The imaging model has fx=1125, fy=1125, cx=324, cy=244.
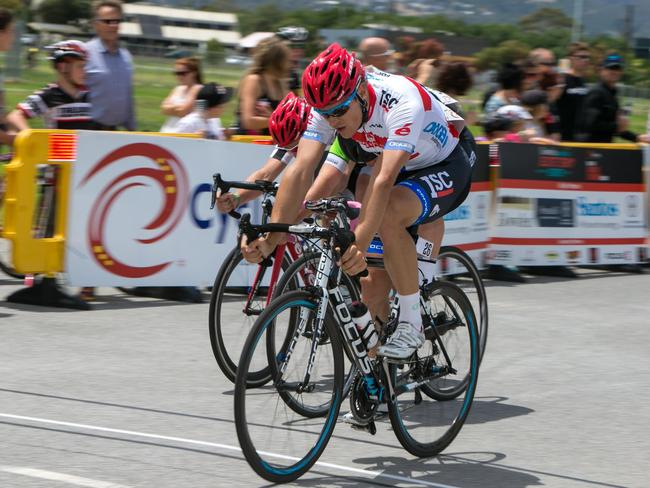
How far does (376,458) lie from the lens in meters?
5.27

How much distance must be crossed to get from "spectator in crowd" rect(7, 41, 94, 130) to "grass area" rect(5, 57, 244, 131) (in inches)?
530

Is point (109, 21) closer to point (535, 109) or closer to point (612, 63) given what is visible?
point (535, 109)

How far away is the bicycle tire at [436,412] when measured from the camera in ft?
17.1

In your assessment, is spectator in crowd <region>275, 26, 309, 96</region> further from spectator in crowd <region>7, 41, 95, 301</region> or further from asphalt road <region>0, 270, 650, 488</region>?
asphalt road <region>0, 270, 650, 488</region>

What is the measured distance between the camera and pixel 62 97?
30.4ft

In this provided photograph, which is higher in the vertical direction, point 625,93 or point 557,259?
point 557,259

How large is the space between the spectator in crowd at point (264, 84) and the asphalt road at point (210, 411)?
1723mm

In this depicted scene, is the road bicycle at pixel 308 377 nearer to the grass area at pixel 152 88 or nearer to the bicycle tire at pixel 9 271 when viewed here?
the bicycle tire at pixel 9 271

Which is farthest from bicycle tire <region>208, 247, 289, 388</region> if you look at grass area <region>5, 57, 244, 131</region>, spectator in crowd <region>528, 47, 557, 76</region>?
grass area <region>5, 57, 244, 131</region>

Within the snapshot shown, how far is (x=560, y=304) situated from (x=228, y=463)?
5.82 metres

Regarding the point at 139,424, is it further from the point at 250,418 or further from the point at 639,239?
the point at 639,239

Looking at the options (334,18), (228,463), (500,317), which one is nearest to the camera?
(228,463)

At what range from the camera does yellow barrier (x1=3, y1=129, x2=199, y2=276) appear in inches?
335

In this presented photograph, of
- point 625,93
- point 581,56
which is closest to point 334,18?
point 625,93
